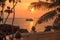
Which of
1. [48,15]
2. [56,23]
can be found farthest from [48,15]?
[56,23]

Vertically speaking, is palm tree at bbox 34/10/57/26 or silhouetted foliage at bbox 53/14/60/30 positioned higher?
palm tree at bbox 34/10/57/26

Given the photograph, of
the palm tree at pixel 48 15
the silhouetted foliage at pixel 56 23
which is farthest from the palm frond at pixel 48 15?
the silhouetted foliage at pixel 56 23

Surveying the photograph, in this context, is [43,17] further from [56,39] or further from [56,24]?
[56,39]

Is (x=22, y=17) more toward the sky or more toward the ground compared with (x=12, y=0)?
more toward the ground

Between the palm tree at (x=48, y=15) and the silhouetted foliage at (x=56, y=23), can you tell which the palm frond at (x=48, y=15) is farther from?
the silhouetted foliage at (x=56, y=23)

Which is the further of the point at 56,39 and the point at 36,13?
the point at 36,13

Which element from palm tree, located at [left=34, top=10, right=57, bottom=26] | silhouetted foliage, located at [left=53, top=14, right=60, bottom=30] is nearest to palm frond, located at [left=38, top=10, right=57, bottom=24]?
palm tree, located at [left=34, top=10, right=57, bottom=26]

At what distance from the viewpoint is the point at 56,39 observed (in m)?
12.4

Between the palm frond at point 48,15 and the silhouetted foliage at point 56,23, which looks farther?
the palm frond at point 48,15

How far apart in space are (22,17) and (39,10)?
242 cm

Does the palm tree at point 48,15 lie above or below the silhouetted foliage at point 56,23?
above

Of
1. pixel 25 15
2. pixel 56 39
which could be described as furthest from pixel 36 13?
pixel 56 39

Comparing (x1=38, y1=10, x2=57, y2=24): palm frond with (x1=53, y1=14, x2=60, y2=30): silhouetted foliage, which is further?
(x1=38, y1=10, x2=57, y2=24): palm frond

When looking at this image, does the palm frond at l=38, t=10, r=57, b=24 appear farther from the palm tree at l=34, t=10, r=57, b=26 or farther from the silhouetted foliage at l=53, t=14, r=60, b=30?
the silhouetted foliage at l=53, t=14, r=60, b=30
